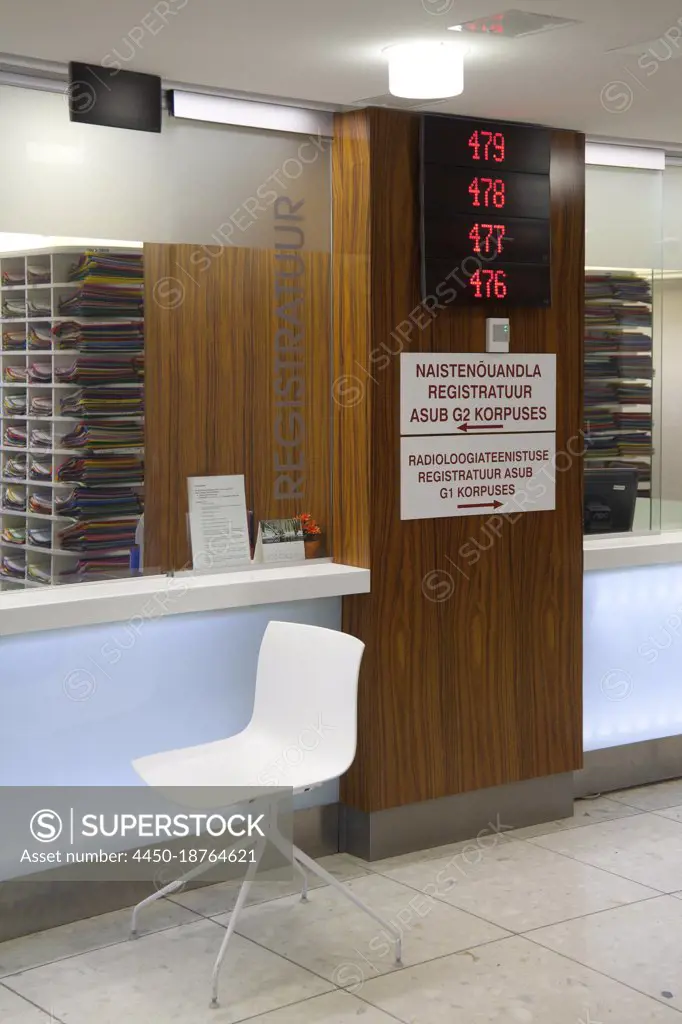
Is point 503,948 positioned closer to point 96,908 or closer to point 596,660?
point 96,908

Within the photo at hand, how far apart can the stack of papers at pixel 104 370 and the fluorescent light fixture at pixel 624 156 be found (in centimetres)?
232

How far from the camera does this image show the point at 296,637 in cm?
434

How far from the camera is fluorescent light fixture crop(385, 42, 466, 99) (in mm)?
4082

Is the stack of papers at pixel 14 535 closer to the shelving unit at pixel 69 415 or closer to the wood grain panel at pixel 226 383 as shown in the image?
the shelving unit at pixel 69 415

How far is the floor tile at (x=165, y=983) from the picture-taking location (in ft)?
12.2

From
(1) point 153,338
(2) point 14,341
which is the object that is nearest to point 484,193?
(1) point 153,338

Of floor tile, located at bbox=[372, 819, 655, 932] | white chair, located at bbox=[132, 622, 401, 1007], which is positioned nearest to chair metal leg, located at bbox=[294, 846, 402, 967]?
white chair, located at bbox=[132, 622, 401, 1007]

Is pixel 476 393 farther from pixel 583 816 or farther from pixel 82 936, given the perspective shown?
pixel 82 936

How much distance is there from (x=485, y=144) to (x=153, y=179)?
1323 millimetres

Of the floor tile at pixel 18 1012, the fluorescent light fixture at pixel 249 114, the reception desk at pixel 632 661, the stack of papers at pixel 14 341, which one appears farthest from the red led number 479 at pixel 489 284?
the floor tile at pixel 18 1012

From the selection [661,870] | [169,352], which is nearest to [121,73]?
[169,352]

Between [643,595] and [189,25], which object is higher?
[189,25]

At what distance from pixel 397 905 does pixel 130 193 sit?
2674mm

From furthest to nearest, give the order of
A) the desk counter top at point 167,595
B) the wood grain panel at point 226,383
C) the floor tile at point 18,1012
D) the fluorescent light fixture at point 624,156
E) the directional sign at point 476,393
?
the fluorescent light fixture at point 624,156
the directional sign at point 476,393
the wood grain panel at point 226,383
the desk counter top at point 167,595
the floor tile at point 18,1012
